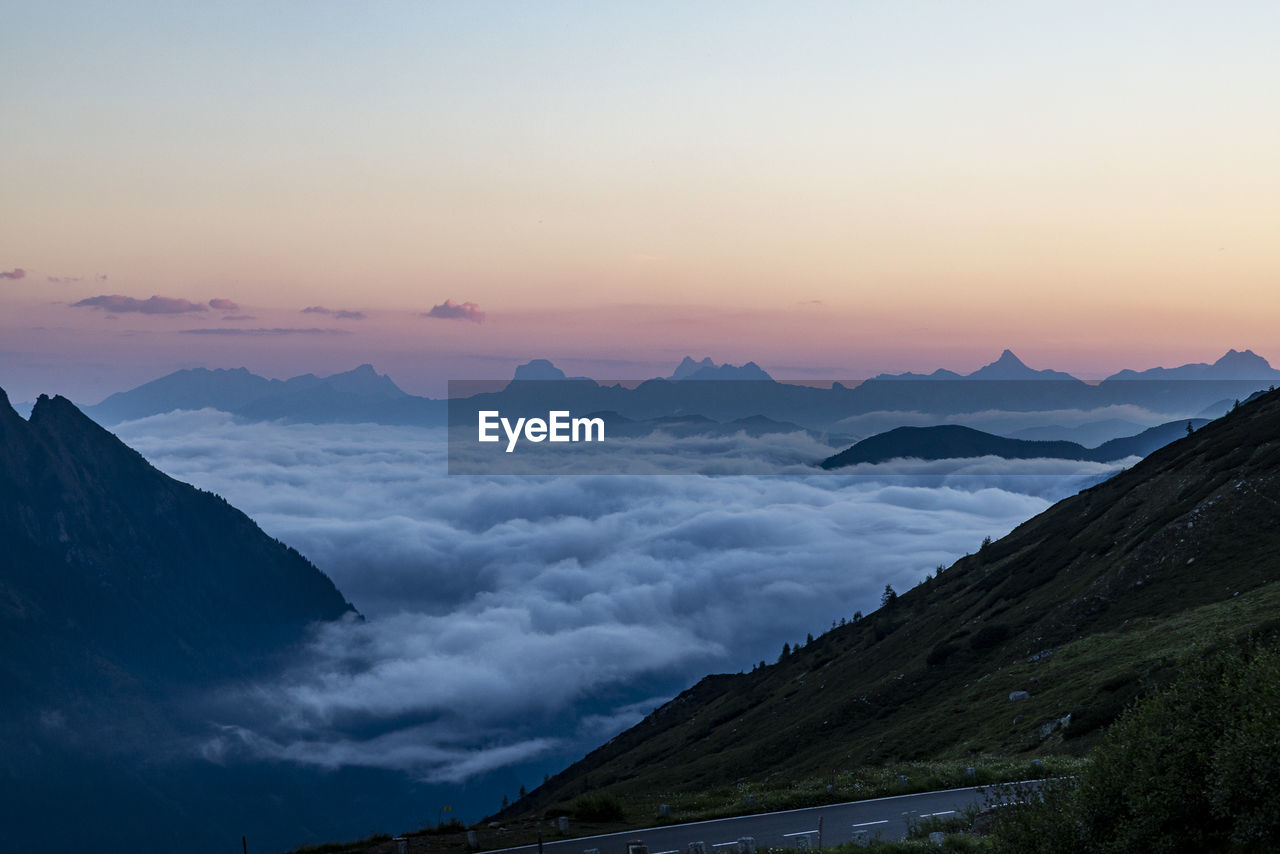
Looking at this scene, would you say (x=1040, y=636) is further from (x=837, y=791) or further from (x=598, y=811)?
(x=598, y=811)

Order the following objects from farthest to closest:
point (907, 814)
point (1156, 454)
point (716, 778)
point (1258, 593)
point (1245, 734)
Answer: point (1156, 454) < point (716, 778) < point (1258, 593) < point (907, 814) < point (1245, 734)

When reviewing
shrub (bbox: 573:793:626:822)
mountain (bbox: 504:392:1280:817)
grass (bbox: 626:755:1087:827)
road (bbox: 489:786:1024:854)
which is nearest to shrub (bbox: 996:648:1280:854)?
road (bbox: 489:786:1024:854)

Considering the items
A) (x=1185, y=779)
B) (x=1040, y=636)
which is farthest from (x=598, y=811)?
(x=1040, y=636)

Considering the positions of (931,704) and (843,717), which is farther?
(843,717)

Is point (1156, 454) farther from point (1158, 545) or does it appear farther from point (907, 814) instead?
point (907, 814)

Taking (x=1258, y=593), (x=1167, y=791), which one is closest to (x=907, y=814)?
(x=1167, y=791)

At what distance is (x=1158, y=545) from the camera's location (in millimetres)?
68500

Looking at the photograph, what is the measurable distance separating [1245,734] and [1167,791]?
188 centimetres

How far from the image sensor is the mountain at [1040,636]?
161ft

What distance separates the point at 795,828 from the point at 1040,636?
44.5 metres

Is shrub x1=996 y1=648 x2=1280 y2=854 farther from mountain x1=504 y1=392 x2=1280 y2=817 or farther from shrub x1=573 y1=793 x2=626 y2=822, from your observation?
shrub x1=573 y1=793 x2=626 y2=822

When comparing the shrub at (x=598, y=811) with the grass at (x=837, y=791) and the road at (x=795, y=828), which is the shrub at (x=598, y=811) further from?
the road at (x=795, y=828)

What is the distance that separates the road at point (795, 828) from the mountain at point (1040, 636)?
7007 mm

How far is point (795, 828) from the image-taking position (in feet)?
101
